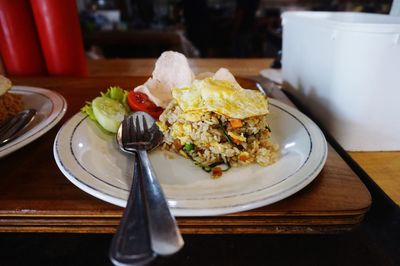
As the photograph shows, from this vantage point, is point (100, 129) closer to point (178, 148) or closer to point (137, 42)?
point (178, 148)

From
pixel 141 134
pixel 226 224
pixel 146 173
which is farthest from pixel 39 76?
pixel 226 224

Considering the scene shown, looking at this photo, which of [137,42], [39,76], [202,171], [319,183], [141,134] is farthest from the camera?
[137,42]

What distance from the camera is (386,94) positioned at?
3.28 ft

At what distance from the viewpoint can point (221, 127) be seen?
0.97 m

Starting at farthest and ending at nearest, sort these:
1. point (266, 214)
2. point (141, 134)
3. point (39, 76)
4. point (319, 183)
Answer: point (39, 76) → point (141, 134) → point (319, 183) → point (266, 214)

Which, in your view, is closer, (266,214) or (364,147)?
(266,214)

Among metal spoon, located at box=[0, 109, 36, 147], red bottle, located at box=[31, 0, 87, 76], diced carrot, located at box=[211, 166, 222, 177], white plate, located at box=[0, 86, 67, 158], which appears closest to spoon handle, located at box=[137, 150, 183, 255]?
diced carrot, located at box=[211, 166, 222, 177]

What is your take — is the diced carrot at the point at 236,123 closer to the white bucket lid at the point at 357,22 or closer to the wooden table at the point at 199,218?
the wooden table at the point at 199,218

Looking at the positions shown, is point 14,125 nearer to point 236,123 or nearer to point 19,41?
point 236,123

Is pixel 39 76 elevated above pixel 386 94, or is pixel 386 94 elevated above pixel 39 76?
pixel 386 94

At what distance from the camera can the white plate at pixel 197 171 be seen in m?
0.67

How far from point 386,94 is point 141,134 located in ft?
2.89

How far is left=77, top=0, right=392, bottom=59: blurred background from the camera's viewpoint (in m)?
4.55

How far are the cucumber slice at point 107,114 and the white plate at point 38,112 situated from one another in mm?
147
